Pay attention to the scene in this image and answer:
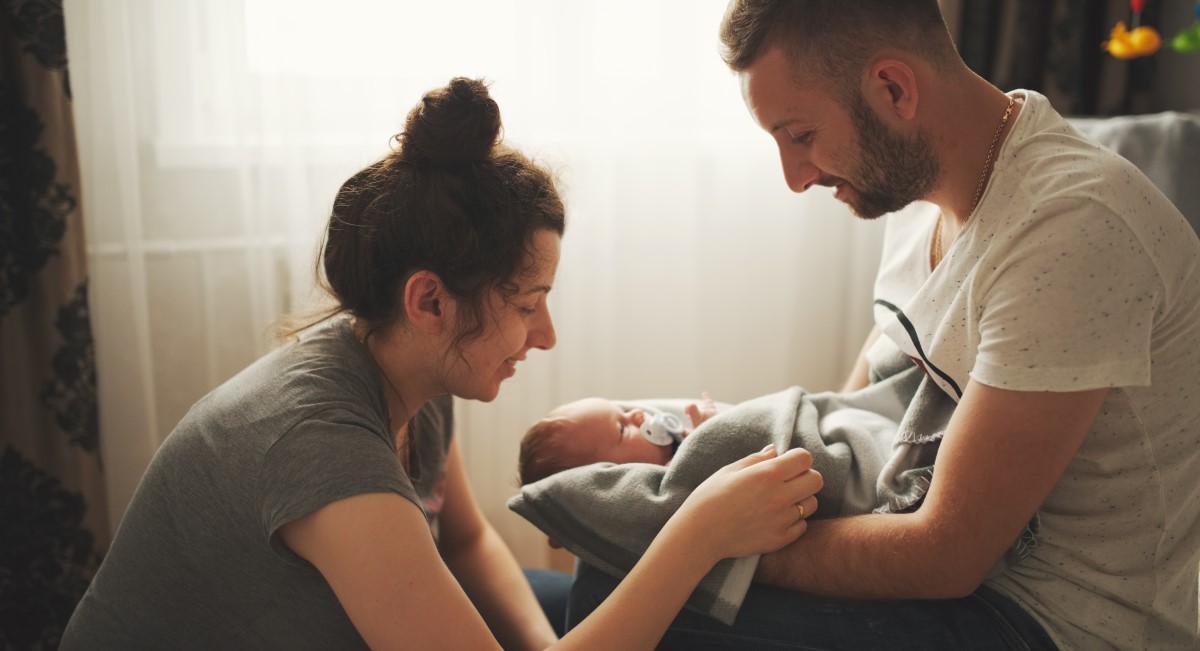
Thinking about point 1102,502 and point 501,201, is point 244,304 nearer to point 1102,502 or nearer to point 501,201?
point 501,201

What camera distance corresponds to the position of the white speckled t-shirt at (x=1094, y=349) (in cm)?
112

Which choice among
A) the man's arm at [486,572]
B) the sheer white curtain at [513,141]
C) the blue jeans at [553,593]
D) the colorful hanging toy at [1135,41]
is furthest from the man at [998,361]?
the colorful hanging toy at [1135,41]

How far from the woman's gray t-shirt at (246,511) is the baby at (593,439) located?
0.38 meters

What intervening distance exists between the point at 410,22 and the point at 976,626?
5.62 ft

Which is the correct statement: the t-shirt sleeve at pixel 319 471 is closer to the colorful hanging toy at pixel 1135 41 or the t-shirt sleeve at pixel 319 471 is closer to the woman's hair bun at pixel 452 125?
the woman's hair bun at pixel 452 125

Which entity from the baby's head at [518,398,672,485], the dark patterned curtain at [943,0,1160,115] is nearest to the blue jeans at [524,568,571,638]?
the baby's head at [518,398,672,485]

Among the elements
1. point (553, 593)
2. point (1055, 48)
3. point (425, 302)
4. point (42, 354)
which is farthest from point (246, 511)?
point (1055, 48)

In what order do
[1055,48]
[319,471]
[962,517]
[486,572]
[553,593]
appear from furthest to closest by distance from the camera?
[1055,48] → [553,593] → [486,572] → [962,517] → [319,471]

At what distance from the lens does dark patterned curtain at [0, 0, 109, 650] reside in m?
1.89

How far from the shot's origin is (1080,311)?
111cm

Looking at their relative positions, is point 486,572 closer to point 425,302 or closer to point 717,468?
point 717,468

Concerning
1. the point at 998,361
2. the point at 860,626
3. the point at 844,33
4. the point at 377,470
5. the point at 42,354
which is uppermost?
the point at 844,33

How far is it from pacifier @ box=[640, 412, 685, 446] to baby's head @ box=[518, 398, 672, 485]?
1 centimetres

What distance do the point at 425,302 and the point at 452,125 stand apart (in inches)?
9.1
